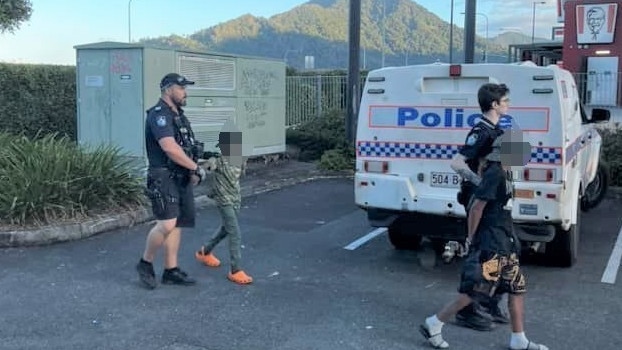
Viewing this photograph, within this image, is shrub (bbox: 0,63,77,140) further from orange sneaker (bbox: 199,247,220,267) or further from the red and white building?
the red and white building

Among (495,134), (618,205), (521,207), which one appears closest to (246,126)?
(618,205)

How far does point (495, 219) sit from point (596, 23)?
47.4 ft

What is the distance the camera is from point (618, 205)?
11.2 meters

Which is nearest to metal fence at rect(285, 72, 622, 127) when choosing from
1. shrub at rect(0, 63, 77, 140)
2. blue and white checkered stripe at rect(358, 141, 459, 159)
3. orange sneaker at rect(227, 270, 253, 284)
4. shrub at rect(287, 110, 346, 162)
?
shrub at rect(287, 110, 346, 162)

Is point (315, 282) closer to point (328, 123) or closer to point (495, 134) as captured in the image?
point (495, 134)

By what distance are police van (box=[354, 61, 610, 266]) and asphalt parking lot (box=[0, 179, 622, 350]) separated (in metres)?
0.48

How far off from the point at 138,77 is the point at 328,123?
20.0ft

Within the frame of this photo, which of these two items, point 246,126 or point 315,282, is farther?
point 246,126

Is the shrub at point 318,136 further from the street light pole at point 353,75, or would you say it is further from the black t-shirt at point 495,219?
the black t-shirt at point 495,219

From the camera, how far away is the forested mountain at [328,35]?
222ft

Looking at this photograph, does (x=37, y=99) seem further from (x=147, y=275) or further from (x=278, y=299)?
(x=278, y=299)

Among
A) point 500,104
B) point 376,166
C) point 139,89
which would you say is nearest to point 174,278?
point 376,166

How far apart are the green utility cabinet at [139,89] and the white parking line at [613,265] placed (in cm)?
484

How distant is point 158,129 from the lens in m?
5.94
